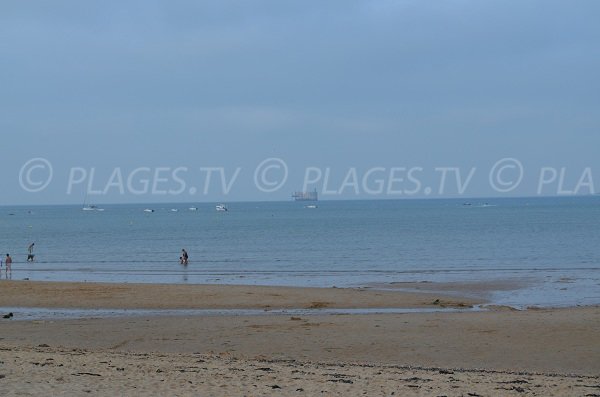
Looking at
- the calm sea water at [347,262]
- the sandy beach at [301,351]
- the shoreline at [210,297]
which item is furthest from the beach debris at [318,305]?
the calm sea water at [347,262]

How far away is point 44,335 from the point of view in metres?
18.0

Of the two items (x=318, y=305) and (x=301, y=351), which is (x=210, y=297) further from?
(x=301, y=351)

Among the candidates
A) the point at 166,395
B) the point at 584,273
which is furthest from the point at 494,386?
the point at 584,273

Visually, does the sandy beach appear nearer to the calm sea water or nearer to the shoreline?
the shoreline

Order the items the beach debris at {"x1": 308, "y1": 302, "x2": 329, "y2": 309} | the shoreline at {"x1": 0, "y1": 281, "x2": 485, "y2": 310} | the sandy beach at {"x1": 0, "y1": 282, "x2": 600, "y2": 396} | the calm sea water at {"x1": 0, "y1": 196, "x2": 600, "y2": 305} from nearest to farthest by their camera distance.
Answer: the sandy beach at {"x1": 0, "y1": 282, "x2": 600, "y2": 396} → the beach debris at {"x1": 308, "y1": 302, "x2": 329, "y2": 309} → the shoreline at {"x1": 0, "y1": 281, "x2": 485, "y2": 310} → the calm sea water at {"x1": 0, "y1": 196, "x2": 600, "y2": 305}

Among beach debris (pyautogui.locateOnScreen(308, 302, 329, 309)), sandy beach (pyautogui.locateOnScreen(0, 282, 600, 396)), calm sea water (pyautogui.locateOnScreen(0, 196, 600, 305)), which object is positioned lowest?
calm sea water (pyautogui.locateOnScreen(0, 196, 600, 305))

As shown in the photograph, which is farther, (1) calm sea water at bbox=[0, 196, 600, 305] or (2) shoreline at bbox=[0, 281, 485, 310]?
(1) calm sea water at bbox=[0, 196, 600, 305]

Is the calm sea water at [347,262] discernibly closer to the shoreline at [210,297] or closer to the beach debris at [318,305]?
the shoreline at [210,297]

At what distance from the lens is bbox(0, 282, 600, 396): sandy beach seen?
1100 centimetres

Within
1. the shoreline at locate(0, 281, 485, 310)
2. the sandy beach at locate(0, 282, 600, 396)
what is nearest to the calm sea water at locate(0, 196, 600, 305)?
the shoreline at locate(0, 281, 485, 310)

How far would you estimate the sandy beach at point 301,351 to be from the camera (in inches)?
A: 433

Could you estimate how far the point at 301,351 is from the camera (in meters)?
15.8

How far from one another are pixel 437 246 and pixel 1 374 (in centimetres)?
5309

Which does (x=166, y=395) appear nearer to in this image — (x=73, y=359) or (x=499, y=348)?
(x=73, y=359)
